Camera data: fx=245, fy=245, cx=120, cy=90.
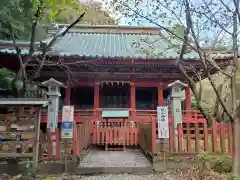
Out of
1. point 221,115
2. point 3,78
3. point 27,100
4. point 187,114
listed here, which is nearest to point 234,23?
point 27,100

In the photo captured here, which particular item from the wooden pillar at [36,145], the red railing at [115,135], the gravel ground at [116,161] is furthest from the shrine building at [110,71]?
the wooden pillar at [36,145]

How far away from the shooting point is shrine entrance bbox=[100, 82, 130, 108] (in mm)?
13639

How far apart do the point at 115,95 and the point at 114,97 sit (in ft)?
0.63

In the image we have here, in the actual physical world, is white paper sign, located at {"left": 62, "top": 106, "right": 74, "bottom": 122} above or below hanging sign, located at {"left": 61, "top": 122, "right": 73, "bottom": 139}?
above

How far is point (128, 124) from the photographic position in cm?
1037

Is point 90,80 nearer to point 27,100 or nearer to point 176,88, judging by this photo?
point 176,88

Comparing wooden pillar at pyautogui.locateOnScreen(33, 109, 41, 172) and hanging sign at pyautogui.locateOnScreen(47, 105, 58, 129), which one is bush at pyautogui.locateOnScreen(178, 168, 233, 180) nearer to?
wooden pillar at pyautogui.locateOnScreen(33, 109, 41, 172)

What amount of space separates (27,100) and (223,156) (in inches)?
198

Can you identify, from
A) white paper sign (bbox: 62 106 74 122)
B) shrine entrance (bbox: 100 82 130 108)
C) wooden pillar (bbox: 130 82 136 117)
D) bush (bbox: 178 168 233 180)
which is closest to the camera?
bush (bbox: 178 168 233 180)

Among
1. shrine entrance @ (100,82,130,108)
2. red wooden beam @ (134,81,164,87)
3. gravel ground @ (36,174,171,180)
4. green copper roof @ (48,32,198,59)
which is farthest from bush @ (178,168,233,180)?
shrine entrance @ (100,82,130,108)

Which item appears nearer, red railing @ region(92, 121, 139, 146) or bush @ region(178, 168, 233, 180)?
bush @ region(178, 168, 233, 180)

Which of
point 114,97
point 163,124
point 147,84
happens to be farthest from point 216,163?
point 114,97

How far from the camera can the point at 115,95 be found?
13891 millimetres

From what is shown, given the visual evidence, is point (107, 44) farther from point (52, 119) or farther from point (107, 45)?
point (52, 119)
